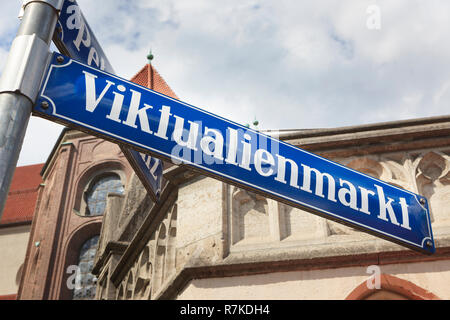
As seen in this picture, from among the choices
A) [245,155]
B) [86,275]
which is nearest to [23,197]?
[86,275]

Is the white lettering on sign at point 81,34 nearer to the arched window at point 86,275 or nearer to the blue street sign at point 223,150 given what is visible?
the blue street sign at point 223,150

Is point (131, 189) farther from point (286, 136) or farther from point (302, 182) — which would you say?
point (302, 182)

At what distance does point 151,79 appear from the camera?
2073cm

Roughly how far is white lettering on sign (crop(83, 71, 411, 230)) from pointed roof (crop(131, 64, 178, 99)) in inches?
677

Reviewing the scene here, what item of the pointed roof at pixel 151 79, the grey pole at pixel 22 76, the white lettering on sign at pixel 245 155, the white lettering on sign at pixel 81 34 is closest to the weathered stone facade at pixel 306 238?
the white lettering on sign at pixel 245 155

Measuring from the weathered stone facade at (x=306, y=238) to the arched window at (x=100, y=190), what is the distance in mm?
18600

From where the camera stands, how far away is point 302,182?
2496 mm

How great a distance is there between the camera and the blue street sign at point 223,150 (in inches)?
86.1

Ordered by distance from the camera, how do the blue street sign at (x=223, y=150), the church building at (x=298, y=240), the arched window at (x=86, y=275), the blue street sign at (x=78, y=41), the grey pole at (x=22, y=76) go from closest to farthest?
the grey pole at (x=22, y=76) → the blue street sign at (x=223, y=150) → the blue street sign at (x=78, y=41) → the church building at (x=298, y=240) → the arched window at (x=86, y=275)

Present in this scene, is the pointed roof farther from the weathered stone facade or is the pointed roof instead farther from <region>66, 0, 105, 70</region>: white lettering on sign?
<region>66, 0, 105, 70</region>: white lettering on sign

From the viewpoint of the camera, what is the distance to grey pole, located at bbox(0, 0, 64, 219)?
1.87 meters

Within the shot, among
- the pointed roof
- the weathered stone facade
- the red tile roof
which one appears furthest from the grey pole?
the red tile roof
